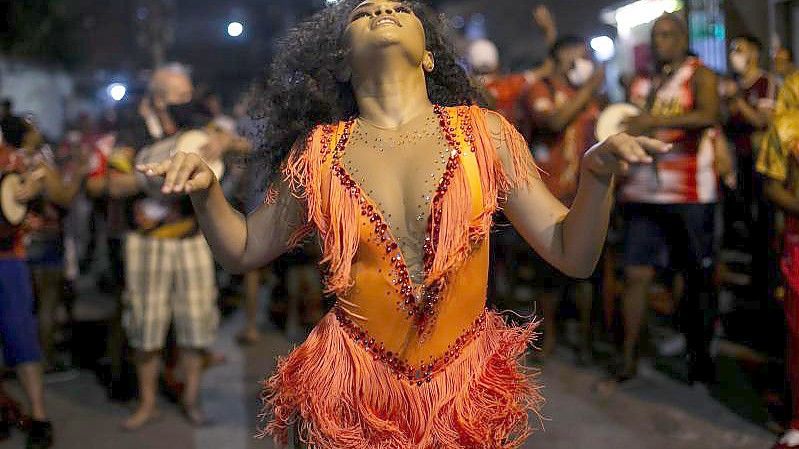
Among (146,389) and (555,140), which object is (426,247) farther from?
(555,140)

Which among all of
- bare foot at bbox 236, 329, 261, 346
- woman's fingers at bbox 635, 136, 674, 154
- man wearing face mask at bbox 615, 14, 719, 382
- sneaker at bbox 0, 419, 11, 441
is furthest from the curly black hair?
bare foot at bbox 236, 329, 261, 346

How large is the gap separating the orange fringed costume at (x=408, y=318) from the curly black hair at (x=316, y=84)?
0.18 metres

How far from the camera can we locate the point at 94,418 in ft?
18.8

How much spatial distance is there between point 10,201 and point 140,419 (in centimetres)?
142

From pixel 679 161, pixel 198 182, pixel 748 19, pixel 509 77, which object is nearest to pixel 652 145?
pixel 198 182

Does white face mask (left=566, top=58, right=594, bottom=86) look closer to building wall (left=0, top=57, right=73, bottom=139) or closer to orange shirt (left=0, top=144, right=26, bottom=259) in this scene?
orange shirt (left=0, top=144, right=26, bottom=259)

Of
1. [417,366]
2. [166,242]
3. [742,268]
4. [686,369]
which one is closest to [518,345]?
[417,366]

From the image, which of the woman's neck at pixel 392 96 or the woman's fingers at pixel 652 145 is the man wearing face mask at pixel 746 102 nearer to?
the woman's neck at pixel 392 96

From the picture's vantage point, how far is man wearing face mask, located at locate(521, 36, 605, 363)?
6.23m

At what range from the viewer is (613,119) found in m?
5.28

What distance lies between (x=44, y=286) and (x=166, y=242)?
1736mm

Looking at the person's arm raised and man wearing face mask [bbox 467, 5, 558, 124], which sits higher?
man wearing face mask [bbox 467, 5, 558, 124]

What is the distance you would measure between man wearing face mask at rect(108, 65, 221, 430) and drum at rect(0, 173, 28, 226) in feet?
2.04

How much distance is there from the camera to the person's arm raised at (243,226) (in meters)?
2.55
